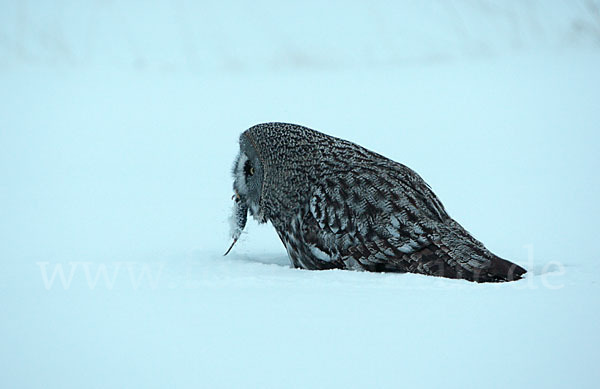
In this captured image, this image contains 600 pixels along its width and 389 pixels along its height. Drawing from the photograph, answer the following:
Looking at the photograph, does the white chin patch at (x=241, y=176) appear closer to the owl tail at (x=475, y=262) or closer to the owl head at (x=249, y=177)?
the owl head at (x=249, y=177)

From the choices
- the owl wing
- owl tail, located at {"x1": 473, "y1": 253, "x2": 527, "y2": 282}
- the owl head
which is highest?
the owl head

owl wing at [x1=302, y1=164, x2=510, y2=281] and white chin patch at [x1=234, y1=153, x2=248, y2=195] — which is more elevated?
white chin patch at [x1=234, y1=153, x2=248, y2=195]

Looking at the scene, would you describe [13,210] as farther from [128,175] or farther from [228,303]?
[228,303]

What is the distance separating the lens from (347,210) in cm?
386

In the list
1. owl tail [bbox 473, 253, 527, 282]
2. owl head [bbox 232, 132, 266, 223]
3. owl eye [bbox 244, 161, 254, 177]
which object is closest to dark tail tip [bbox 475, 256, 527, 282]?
owl tail [bbox 473, 253, 527, 282]

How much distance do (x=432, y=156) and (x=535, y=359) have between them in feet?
18.1

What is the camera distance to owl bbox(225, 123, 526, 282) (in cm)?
352

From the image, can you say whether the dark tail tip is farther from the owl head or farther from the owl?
the owl head

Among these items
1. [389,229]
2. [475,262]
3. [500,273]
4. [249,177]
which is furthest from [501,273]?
[249,177]

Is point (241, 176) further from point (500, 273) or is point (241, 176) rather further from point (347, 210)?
point (500, 273)

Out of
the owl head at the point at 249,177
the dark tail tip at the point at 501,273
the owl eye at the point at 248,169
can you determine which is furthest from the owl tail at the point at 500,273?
the owl eye at the point at 248,169

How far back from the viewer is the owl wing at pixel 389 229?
3480 mm

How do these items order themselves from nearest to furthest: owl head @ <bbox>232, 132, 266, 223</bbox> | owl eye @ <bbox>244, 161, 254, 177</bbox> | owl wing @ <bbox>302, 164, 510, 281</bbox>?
owl wing @ <bbox>302, 164, 510, 281</bbox> < owl head @ <bbox>232, 132, 266, 223</bbox> < owl eye @ <bbox>244, 161, 254, 177</bbox>

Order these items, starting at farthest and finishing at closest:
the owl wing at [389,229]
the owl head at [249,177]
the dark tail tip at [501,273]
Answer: the owl head at [249,177], the owl wing at [389,229], the dark tail tip at [501,273]
